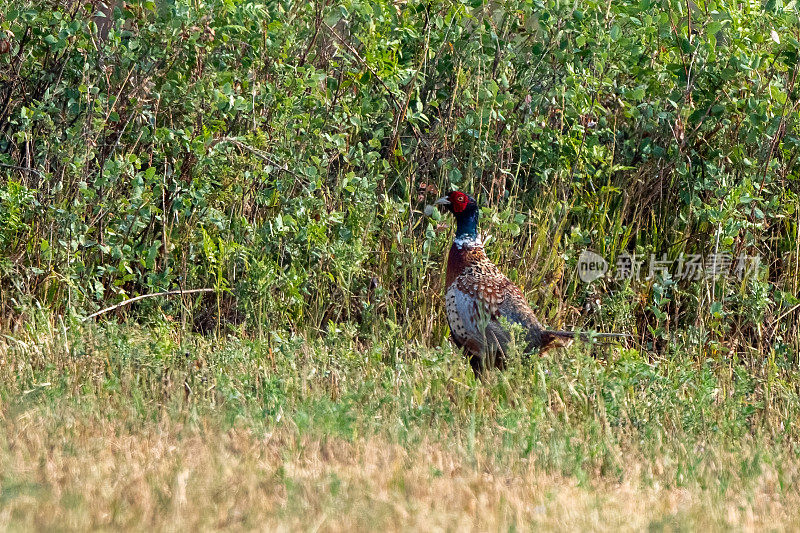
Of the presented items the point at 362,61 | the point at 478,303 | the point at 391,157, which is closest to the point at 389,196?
the point at 391,157

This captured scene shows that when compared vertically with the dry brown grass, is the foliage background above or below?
above

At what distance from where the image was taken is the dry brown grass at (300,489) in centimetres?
302

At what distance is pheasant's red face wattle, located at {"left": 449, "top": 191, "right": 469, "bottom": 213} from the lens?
18.0 feet

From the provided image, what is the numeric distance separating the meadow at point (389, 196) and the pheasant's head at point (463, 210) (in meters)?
0.21

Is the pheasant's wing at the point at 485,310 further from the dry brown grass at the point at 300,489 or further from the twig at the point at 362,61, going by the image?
the dry brown grass at the point at 300,489

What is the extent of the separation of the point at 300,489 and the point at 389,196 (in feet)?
10.8

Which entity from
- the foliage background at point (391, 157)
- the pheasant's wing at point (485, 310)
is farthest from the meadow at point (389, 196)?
the pheasant's wing at point (485, 310)

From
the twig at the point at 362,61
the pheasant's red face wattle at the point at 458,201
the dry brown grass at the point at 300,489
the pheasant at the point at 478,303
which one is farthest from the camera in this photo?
the twig at the point at 362,61

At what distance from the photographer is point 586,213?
6.25 m

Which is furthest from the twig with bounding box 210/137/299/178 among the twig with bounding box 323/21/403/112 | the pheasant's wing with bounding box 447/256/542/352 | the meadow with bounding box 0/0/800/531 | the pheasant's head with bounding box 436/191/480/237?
the pheasant's wing with bounding box 447/256/542/352

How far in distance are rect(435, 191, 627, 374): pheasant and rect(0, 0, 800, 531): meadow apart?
0.65 feet

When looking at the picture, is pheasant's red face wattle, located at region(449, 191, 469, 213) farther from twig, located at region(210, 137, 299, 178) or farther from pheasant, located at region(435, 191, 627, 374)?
twig, located at region(210, 137, 299, 178)

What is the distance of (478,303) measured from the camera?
5.23m

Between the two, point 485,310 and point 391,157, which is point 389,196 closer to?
point 391,157
